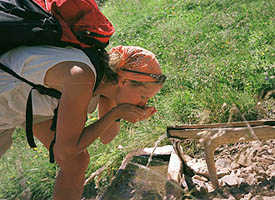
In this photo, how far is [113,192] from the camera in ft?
10.00

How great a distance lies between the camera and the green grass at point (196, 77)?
347 centimetres

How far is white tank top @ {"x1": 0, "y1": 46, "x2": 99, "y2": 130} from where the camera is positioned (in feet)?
6.32

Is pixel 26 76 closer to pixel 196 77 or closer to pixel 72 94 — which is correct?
pixel 72 94

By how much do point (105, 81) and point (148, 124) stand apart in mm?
1609

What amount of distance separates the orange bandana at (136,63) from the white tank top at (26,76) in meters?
0.29

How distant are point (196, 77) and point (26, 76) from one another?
2.53 metres

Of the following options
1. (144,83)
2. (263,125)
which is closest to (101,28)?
(144,83)

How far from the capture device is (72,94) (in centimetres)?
187

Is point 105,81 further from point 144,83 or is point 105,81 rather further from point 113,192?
point 113,192

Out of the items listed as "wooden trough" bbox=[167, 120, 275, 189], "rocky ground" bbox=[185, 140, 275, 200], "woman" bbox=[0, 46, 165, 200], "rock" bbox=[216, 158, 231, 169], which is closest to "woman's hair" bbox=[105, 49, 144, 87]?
"woman" bbox=[0, 46, 165, 200]

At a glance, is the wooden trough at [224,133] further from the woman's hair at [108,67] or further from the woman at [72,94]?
the woman's hair at [108,67]

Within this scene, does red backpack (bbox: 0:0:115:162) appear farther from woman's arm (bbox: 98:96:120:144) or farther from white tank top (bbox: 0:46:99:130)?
woman's arm (bbox: 98:96:120:144)

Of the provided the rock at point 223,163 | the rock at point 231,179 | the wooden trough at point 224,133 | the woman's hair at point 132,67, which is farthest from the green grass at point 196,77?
the woman's hair at point 132,67

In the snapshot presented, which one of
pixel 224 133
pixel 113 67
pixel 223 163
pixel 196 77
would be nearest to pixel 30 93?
pixel 113 67
